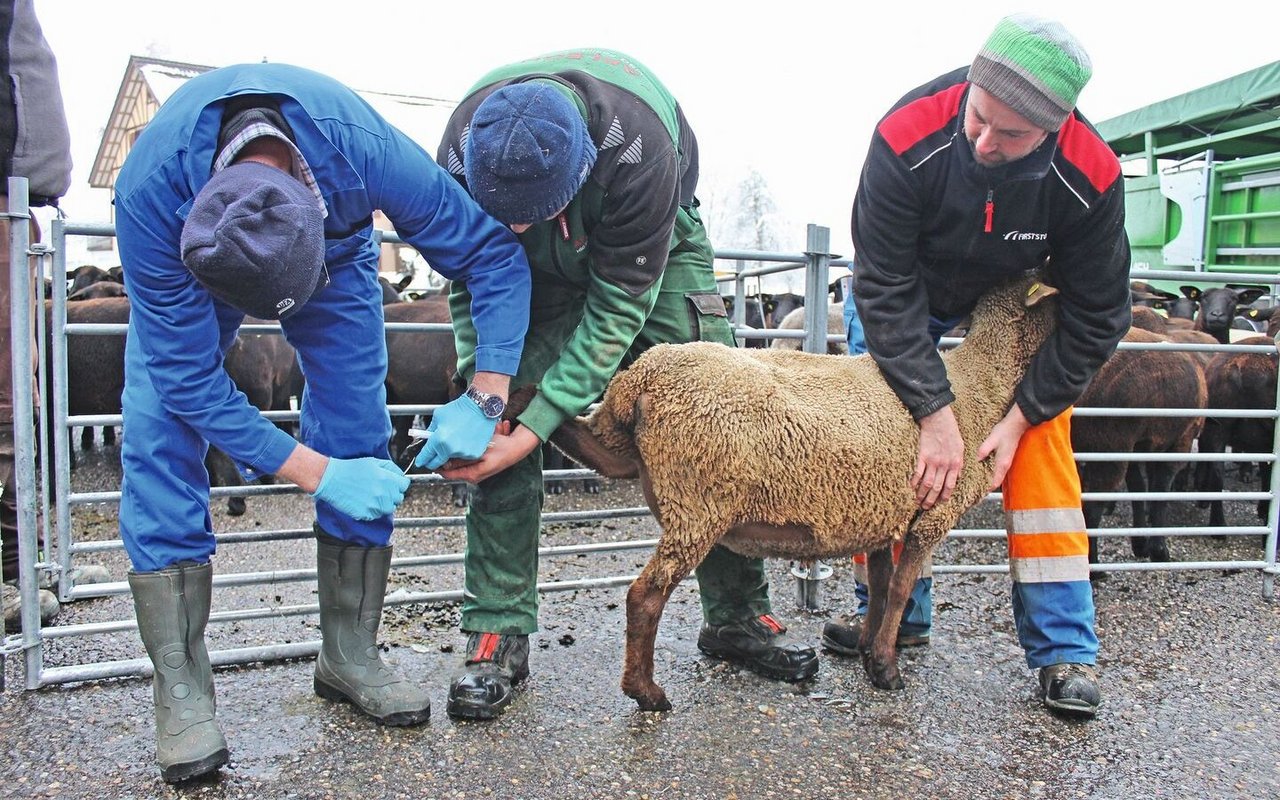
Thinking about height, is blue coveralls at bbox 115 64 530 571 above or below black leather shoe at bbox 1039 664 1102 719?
above

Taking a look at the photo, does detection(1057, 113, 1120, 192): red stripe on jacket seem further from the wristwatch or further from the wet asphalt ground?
the wristwatch

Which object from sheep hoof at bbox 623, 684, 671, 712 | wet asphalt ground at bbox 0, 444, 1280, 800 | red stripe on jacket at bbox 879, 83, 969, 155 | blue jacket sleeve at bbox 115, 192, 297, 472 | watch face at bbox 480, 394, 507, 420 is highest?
red stripe on jacket at bbox 879, 83, 969, 155

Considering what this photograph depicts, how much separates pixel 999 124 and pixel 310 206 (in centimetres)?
163

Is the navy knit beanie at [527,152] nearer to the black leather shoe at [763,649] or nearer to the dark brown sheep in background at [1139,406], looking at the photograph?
the black leather shoe at [763,649]

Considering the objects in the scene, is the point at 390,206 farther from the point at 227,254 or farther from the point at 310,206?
the point at 227,254

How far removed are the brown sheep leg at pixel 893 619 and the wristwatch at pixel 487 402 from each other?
47.1 inches

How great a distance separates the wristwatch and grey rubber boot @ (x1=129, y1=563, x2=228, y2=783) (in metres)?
0.76

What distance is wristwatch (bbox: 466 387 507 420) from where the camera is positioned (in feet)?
7.84

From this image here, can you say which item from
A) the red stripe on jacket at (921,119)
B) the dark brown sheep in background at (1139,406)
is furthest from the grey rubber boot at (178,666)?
the dark brown sheep in background at (1139,406)

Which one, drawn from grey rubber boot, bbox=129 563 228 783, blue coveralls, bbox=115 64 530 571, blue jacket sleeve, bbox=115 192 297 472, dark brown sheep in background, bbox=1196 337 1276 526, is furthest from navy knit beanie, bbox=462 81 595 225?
dark brown sheep in background, bbox=1196 337 1276 526

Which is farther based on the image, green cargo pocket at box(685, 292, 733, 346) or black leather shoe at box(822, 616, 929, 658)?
black leather shoe at box(822, 616, 929, 658)

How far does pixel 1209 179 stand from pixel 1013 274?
10792 millimetres

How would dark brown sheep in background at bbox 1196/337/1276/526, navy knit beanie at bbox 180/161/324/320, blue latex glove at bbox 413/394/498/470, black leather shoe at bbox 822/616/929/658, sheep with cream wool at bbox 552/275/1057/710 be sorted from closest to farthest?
navy knit beanie at bbox 180/161/324/320 < blue latex glove at bbox 413/394/498/470 < sheep with cream wool at bbox 552/275/1057/710 < black leather shoe at bbox 822/616/929/658 < dark brown sheep in background at bbox 1196/337/1276/526

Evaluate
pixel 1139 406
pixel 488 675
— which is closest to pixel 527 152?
pixel 488 675
